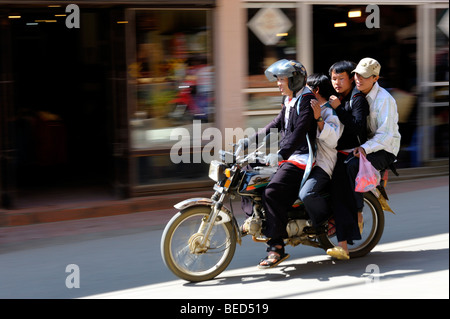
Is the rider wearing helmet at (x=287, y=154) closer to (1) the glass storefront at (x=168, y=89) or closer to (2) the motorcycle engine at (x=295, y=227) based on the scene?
(2) the motorcycle engine at (x=295, y=227)

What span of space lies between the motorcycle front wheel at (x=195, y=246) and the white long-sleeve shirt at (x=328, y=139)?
994mm

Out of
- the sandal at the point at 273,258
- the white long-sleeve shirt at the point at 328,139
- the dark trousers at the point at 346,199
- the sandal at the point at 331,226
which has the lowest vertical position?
the sandal at the point at 273,258

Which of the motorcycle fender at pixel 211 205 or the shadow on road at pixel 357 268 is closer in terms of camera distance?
the motorcycle fender at pixel 211 205

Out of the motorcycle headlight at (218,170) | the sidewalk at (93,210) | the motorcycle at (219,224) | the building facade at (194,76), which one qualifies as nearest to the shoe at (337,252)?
the motorcycle at (219,224)

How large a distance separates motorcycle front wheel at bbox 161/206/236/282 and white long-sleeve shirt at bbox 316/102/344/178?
994mm

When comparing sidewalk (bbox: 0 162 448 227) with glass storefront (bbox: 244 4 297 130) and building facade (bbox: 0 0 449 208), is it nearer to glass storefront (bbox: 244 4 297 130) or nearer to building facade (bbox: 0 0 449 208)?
building facade (bbox: 0 0 449 208)

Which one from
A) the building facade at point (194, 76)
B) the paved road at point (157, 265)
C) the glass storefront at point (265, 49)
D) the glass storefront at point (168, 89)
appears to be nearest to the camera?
the paved road at point (157, 265)

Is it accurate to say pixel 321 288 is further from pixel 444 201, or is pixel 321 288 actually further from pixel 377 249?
pixel 444 201

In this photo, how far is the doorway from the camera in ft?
33.5

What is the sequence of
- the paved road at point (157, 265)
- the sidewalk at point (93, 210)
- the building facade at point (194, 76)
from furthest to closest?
the building facade at point (194, 76), the sidewalk at point (93, 210), the paved road at point (157, 265)

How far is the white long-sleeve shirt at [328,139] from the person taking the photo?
212 inches

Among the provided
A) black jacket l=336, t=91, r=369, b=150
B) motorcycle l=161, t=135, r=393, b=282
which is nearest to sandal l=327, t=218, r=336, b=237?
motorcycle l=161, t=135, r=393, b=282

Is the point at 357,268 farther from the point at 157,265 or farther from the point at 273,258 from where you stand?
the point at 157,265

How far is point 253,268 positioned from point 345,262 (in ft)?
2.85
